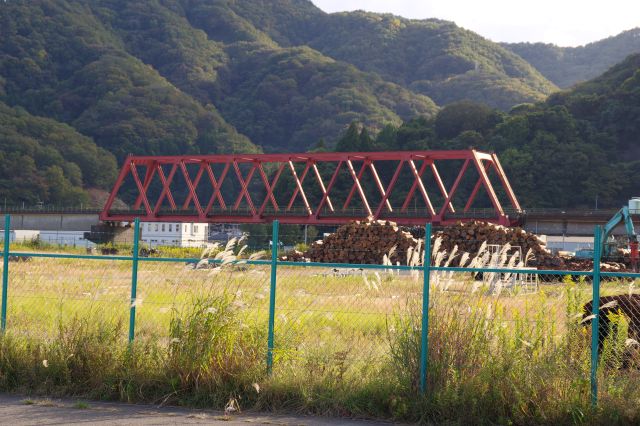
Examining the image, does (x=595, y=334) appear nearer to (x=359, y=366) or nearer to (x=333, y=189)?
(x=359, y=366)

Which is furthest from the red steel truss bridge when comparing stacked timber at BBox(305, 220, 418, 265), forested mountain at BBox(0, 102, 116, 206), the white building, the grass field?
the grass field

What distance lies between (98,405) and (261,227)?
72.8 meters

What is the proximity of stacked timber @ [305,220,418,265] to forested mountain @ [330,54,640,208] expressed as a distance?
48770mm

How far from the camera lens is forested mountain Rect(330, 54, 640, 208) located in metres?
81.9

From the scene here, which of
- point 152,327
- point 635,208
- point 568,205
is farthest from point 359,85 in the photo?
point 152,327

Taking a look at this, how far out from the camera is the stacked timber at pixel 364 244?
34.0 metres

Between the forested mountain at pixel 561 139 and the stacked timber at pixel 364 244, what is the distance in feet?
160

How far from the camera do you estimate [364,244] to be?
3459cm

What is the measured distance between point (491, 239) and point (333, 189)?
2034 inches

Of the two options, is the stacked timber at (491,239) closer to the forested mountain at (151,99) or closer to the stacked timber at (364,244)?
the stacked timber at (364,244)

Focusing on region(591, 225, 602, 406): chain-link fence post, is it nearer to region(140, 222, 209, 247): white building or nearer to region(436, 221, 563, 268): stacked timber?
region(436, 221, 563, 268): stacked timber

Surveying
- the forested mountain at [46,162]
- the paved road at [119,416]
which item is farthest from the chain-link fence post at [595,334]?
the forested mountain at [46,162]

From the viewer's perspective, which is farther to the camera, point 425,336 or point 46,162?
point 46,162

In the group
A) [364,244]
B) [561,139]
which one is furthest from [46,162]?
[364,244]
